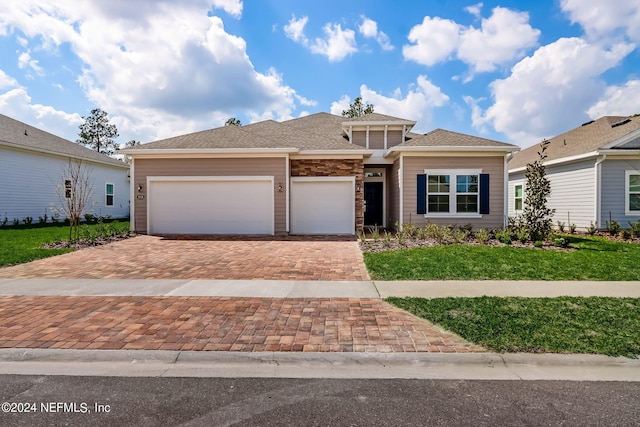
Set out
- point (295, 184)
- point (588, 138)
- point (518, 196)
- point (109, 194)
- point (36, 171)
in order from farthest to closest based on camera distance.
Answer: point (109, 194) < point (518, 196) < point (36, 171) < point (588, 138) < point (295, 184)

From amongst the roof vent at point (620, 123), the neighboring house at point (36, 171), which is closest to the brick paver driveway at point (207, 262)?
the neighboring house at point (36, 171)

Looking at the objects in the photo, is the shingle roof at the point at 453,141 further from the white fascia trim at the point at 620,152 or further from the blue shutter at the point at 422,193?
the white fascia trim at the point at 620,152

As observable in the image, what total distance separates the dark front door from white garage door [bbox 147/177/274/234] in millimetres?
5727

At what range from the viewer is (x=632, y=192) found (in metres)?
15.6

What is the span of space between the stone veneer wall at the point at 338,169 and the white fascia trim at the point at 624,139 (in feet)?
32.7

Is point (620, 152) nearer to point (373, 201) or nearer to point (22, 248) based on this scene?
point (373, 201)

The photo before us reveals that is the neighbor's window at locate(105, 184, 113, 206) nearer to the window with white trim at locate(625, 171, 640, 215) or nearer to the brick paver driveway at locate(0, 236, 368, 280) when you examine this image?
the brick paver driveway at locate(0, 236, 368, 280)

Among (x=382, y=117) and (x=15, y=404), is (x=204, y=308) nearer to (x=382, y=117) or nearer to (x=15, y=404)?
(x=15, y=404)

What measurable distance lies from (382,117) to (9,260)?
52.4 ft

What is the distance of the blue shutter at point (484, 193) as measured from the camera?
607 inches

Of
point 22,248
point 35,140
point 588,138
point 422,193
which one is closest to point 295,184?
point 422,193

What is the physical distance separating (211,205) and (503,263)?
1143 cm

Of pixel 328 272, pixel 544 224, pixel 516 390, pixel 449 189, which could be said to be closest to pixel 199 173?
pixel 328 272

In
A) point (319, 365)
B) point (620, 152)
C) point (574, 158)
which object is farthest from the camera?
point (574, 158)
